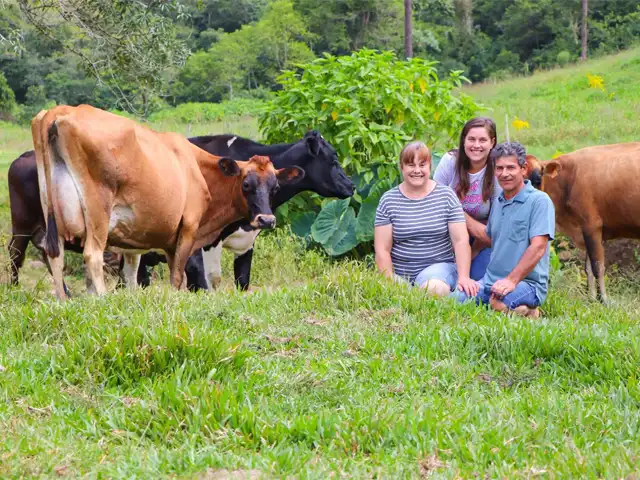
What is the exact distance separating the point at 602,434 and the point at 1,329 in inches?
140

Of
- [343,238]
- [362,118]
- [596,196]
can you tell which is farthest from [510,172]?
[362,118]

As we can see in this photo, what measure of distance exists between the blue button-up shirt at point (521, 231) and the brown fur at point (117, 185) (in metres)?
2.88

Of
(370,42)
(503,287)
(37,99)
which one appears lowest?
(503,287)

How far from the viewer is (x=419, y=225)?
6.95 meters

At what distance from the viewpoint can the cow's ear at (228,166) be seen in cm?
859

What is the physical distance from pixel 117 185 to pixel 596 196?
16.6 ft

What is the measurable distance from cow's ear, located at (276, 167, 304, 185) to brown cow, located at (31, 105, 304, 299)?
0.49 metres

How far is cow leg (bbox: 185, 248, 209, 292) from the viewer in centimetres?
901

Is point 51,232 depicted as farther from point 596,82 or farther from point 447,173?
point 596,82

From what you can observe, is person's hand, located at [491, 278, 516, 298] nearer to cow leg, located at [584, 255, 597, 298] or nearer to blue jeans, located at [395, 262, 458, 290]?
blue jeans, located at [395, 262, 458, 290]

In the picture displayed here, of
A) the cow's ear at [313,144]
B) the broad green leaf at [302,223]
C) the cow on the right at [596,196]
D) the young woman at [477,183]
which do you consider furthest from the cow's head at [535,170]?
the broad green leaf at [302,223]

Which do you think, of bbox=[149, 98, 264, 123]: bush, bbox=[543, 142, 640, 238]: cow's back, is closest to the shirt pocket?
bbox=[543, 142, 640, 238]: cow's back

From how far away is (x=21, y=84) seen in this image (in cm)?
4616

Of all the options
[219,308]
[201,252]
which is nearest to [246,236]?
[201,252]
